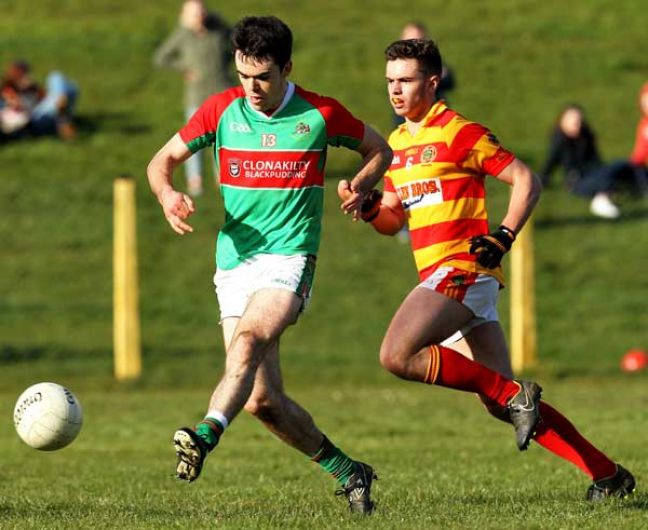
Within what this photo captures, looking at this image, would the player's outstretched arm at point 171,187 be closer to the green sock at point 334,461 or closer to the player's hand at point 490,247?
the green sock at point 334,461

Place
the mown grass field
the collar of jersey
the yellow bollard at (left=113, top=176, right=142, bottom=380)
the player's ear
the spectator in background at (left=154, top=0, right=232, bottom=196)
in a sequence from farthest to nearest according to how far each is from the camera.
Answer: the spectator in background at (left=154, top=0, right=232, bottom=196), the yellow bollard at (left=113, top=176, right=142, bottom=380), the mown grass field, the player's ear, the collar of jersey

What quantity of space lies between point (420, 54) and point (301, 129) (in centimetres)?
103

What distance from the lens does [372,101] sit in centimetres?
2811

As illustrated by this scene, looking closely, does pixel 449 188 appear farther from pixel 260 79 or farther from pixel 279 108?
pixel 260 79

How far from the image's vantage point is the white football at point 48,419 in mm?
7719

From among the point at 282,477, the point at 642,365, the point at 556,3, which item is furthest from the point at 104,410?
the point at 556,3

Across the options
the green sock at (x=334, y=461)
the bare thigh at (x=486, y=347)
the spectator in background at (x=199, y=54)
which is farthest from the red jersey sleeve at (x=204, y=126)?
the spectator in background at (x=199, y=54)

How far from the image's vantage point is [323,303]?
64.0 ft

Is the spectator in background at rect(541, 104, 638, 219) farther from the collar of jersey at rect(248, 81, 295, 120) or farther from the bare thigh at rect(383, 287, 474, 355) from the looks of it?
the collar of jersey at rect(248, 81, 295, 120)

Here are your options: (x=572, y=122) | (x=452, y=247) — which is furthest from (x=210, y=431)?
(x=572, y=122)

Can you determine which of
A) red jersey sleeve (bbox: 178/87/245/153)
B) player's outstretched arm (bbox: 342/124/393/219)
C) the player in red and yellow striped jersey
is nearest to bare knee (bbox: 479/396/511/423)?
the player in red and yellow striped jersey

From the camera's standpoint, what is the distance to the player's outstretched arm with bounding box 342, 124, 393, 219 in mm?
7797

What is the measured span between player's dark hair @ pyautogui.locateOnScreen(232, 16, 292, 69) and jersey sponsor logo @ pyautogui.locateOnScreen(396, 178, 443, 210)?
3.90 feet

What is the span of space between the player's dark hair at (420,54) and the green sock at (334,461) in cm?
207
